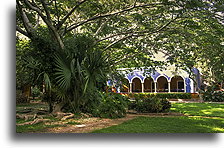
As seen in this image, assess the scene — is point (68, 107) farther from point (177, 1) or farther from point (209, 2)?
point (209, 2)

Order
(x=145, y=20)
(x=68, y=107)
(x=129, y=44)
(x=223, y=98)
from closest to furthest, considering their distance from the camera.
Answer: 1. (x=68, y=107)
2. (x=145, y=20)
3. (x=129, y=44)
4. (x=223, y=98)

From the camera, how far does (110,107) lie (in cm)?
539

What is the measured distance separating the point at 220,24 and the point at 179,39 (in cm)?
256

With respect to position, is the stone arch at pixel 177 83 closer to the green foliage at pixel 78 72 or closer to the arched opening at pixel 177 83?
the arched opening at pixel 177 83

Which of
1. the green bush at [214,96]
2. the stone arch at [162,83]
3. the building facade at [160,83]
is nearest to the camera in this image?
the green bush at [214,96]

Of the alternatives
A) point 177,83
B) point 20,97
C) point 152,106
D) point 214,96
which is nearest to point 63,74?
point 20,97

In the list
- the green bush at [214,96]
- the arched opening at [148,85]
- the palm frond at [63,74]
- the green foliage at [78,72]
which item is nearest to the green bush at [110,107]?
the green foliage at [78,72]

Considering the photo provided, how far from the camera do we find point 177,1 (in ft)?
16.0

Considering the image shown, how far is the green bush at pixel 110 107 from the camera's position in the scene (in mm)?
5363

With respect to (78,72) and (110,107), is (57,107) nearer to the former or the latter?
(78,72)

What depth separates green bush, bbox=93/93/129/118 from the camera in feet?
17.6

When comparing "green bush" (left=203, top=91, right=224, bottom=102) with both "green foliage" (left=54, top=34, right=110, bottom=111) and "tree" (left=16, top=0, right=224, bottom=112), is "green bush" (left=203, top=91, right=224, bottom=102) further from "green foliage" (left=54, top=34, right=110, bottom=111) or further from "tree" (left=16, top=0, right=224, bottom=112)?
"green foliage" (left=54, top=34, right=110, bottom=111)

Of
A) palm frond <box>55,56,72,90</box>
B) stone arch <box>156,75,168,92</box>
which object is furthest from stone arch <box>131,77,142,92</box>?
palm frond <box>55,56,72,90</box>
